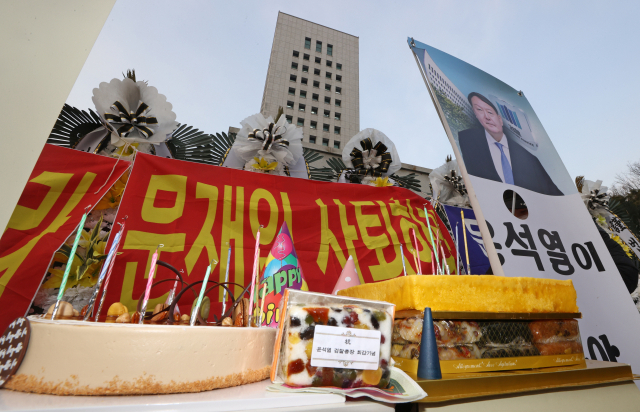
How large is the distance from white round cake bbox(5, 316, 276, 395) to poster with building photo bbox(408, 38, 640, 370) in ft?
4.70

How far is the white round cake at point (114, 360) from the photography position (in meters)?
0.75

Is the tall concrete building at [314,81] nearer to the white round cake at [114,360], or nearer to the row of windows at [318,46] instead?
the row of windows at [318,46]

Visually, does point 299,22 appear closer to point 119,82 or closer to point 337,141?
point 337,141

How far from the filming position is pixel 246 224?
2.46 metres

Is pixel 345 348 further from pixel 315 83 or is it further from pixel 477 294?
pixel 315 83

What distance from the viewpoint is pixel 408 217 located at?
121 inches

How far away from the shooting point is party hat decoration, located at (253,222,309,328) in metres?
1.50

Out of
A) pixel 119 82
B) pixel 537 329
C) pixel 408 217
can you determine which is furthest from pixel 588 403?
pixel 119 82

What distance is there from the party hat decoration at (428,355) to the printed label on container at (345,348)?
0.17 m

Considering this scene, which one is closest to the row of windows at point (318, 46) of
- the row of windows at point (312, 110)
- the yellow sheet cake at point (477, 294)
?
the row of windows at point (312, 110)

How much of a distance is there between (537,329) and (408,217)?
6.22 feet

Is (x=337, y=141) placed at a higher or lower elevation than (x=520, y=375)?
higher

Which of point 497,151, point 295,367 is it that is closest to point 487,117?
point 497,151

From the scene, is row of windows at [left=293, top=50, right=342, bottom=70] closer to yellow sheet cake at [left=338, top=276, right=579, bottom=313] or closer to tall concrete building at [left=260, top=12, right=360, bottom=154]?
tall concrete building at [left=260, top=12, right=360, bottom=154]
